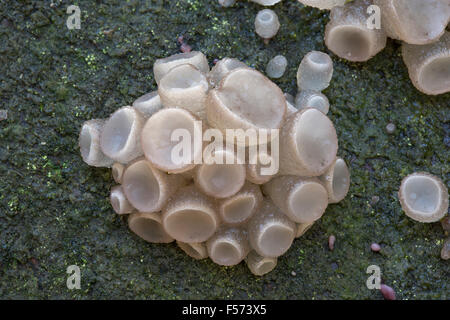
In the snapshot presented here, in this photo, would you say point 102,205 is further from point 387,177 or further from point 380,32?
point 380,32

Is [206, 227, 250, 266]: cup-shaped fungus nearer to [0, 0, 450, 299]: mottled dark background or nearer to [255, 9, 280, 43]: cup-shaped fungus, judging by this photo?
[0, 0, 450, 299]: mottled dark background

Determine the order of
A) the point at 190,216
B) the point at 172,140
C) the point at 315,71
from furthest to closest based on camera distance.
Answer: the point at 315,71 < the point at 190,216 < the point at 172,140

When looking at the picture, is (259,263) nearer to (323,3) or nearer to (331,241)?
(331,241)

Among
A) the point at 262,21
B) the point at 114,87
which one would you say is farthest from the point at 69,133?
the point at 262,21

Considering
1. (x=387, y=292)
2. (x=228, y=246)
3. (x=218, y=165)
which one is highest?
(x=218, y=165)

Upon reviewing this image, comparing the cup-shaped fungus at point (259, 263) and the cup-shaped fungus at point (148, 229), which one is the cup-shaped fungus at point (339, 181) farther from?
the cup-shaped fungus at point (148, 229)

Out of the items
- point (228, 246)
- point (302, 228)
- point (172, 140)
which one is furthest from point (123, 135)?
point (302, 228)
